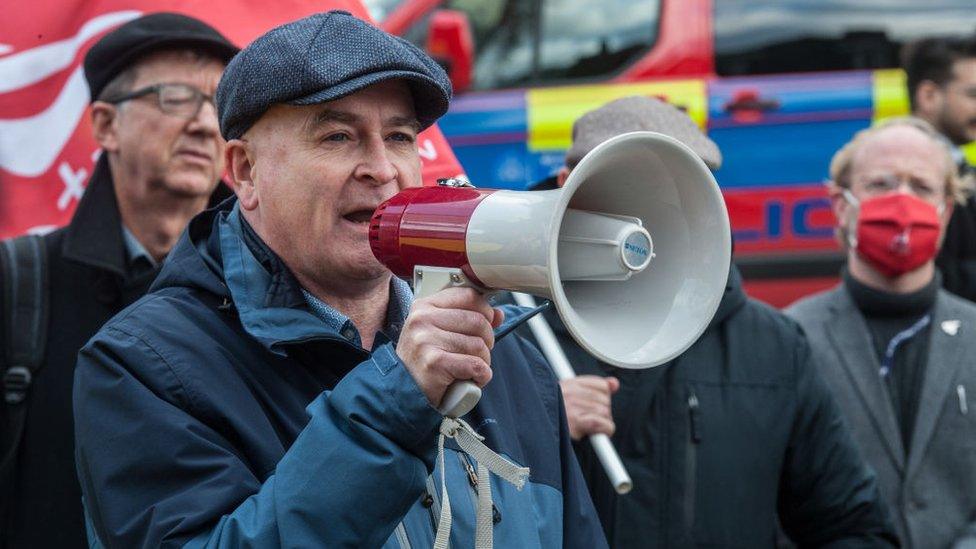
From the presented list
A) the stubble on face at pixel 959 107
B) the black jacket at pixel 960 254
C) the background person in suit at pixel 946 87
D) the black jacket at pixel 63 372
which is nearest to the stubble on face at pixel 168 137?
the black jacket at pixel 63 372

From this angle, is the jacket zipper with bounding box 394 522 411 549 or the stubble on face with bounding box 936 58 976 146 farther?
the stubble on face with bounding box 936 58 976 146

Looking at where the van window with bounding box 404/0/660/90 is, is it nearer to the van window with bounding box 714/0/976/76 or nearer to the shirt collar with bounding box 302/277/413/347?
the van window with bounding box 714/0/976/76

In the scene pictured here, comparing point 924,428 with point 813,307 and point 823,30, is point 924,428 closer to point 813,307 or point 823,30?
point 813,307

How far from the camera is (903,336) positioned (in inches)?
168

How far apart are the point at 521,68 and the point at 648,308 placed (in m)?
4.20

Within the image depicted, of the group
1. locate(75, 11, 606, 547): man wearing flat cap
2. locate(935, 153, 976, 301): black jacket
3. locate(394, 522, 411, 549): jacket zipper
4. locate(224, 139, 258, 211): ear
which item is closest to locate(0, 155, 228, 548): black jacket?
locate(75, 11, 606, 547): man wearing flat cap

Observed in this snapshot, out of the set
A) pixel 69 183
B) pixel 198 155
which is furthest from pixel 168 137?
pixel 69 183

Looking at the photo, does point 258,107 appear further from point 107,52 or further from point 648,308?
point 107,52

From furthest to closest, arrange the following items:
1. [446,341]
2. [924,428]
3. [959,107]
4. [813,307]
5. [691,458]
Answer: [959,107] → [813,307] → [924,428] → [691,458] → [446,341]

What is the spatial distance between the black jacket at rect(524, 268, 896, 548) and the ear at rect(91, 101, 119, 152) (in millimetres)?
1223

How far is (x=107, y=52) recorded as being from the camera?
3.59m

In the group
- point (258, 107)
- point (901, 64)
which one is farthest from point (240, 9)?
point (901, 64)

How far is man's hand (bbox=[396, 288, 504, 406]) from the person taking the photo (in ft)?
6.24

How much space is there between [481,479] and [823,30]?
4.45 metres
